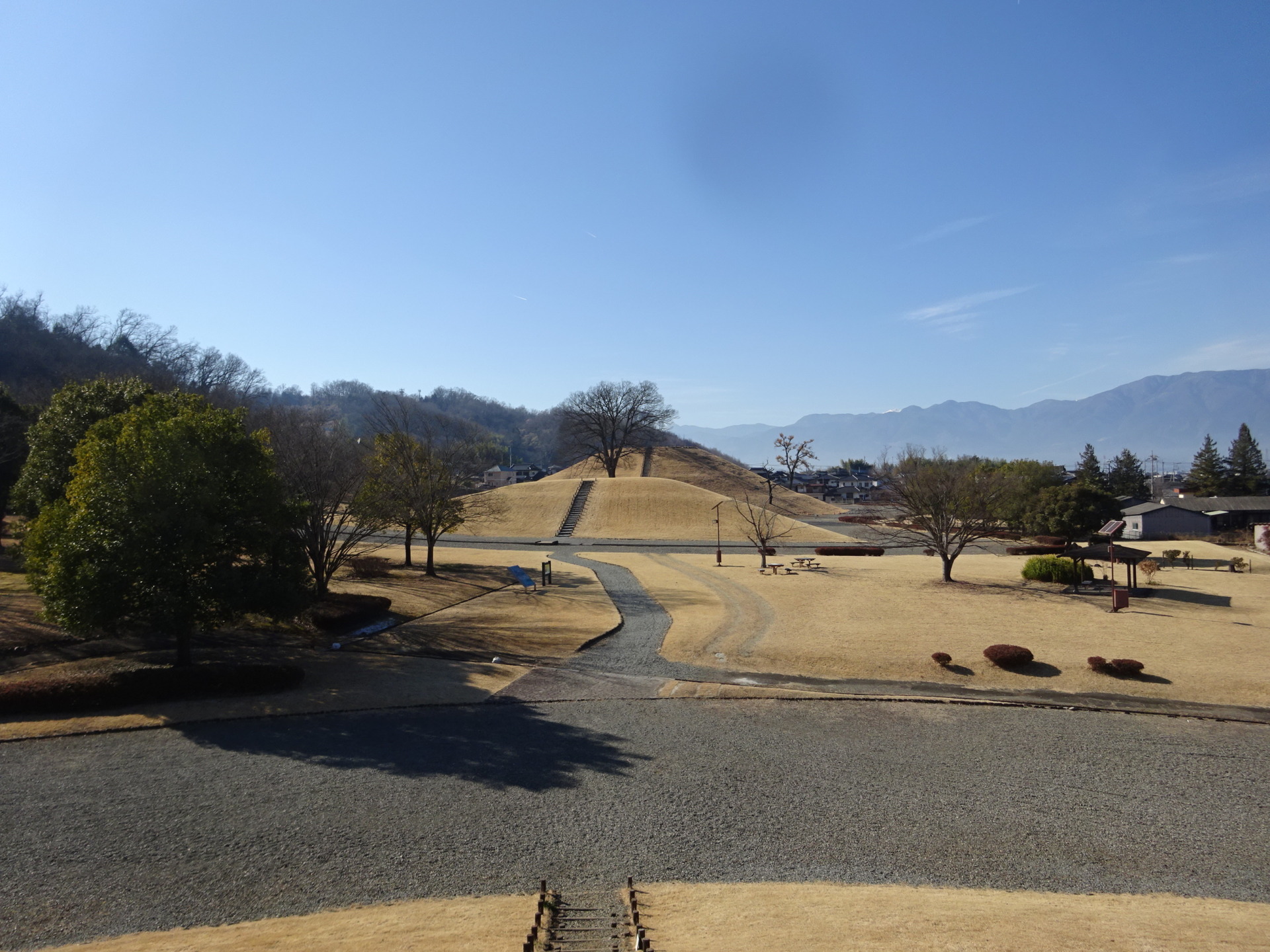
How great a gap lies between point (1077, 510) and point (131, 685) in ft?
182

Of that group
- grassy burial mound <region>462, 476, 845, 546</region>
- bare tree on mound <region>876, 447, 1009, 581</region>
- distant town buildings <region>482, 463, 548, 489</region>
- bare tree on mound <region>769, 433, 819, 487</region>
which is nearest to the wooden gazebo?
bare tree on mound <region>876, 447, 1009, 581</region>

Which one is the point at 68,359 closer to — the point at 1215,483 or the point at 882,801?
the point at 882,801

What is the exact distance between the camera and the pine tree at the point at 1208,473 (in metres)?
79.5

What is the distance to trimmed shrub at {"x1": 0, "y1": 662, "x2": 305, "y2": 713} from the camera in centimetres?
1532

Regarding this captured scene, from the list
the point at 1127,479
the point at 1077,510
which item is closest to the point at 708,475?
the point at 1077,510

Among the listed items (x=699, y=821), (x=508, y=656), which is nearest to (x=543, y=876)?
(x=699, y=821)

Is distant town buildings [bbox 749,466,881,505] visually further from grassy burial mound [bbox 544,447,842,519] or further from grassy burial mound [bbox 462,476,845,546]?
grassy burial mound [bbox 462,476,845,546]

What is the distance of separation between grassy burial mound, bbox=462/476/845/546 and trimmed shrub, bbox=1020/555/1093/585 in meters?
22.5

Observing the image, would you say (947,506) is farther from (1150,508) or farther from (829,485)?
(829,485)

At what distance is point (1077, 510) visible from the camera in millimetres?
51281

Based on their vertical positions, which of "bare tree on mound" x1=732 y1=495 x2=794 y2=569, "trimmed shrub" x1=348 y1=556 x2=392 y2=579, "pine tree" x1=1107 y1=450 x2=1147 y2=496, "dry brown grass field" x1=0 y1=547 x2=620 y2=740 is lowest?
"dry brown grass field" x1=0 y1=547 x2=620 y2=740

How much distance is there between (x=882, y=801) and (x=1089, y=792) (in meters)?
3.76

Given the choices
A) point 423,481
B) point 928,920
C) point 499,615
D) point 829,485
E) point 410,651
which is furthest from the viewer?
point 829,485

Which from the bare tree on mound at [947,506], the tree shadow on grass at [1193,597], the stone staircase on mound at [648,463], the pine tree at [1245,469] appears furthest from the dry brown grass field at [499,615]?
the pine tree at [1245,469]
